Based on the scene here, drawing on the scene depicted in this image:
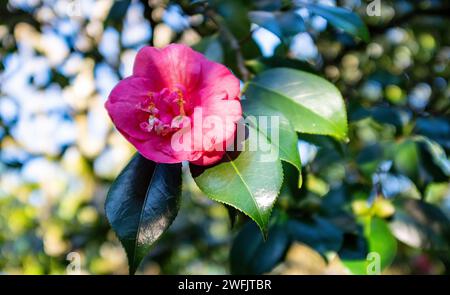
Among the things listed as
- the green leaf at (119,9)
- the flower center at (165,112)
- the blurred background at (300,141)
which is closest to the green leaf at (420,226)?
the blurred background at (300,141)

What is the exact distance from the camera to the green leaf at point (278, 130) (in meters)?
0.63

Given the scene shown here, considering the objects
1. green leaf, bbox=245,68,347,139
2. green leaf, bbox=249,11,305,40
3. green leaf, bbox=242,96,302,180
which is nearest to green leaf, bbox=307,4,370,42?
green leaf, bbox=249,11,305,40

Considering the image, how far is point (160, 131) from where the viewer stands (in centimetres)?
63

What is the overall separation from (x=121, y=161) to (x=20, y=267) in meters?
1.08

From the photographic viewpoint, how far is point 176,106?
645 millimetres

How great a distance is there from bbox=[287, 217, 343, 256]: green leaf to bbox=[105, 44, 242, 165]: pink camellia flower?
0.44 meters

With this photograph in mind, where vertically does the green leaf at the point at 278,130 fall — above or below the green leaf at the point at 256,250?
above

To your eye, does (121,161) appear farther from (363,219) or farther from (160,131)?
(160,131)

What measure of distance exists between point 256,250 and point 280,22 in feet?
1.70

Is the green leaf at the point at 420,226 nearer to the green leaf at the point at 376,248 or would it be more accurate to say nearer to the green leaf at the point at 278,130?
the green leaf at the point at 376,248

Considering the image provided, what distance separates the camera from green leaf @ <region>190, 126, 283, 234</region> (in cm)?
59

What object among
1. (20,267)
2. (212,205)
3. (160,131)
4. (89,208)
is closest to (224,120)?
(160,131)

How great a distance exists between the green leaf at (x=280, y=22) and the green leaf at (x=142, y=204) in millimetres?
347

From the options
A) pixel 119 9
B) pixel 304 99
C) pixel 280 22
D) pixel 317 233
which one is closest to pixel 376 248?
pixel 317 233
